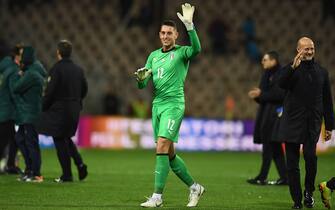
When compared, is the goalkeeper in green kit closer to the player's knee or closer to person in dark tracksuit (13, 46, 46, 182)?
the player's knee

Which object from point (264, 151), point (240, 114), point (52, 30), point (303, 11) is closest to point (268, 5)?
point (303, 11)

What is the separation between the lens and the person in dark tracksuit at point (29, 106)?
559 inches

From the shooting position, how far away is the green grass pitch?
11.3 metres

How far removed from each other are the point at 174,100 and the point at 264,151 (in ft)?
13.8

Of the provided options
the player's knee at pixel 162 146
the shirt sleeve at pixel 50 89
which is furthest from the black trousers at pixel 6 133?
the player's knee at pixel 162 146

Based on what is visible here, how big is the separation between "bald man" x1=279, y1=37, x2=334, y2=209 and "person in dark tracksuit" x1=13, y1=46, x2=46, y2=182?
4736 mm

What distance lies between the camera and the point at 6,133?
1515 centimetres

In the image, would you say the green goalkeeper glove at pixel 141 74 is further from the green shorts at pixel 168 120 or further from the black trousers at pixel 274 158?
the black trousers at pixel 274 158

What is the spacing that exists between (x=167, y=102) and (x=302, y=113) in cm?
171

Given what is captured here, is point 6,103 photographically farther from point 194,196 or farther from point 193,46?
point 193,46

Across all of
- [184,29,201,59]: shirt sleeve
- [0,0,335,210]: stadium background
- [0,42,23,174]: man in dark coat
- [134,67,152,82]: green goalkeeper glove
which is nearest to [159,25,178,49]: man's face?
[184,29,201,59]: shirt sleeve

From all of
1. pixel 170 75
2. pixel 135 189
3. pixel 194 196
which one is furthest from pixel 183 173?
pixel 135 189

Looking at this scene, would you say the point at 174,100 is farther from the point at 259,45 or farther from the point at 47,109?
the point at 259,45

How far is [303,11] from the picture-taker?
28844 mm
